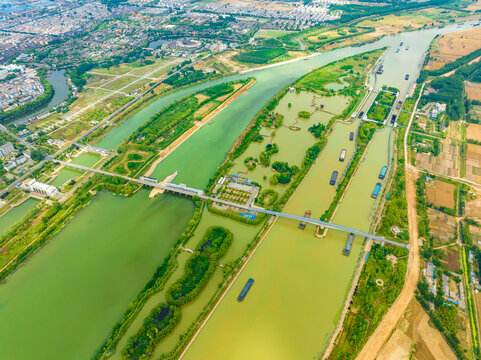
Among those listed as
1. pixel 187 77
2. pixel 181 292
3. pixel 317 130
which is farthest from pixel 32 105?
pixel 317 130

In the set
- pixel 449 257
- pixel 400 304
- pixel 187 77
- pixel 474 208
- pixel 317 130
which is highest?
pixel 187 77

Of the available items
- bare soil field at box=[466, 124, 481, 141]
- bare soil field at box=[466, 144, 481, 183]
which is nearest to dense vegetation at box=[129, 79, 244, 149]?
bare soil field at box=[466, 144, 481, 183]

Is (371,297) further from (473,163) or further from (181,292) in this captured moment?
(473,163)

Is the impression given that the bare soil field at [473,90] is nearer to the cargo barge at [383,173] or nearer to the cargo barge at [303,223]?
the cargo barge at [383,173]

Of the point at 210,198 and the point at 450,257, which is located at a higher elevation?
the point at 450,257

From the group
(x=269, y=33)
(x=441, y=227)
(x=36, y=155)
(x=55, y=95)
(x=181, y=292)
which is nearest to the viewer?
(x=181, y=292)

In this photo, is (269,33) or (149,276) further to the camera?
(269,33)

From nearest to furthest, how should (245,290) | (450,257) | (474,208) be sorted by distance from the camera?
(245,290), (450,257), (474,208)

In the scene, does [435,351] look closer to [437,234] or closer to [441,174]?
[437,234]
